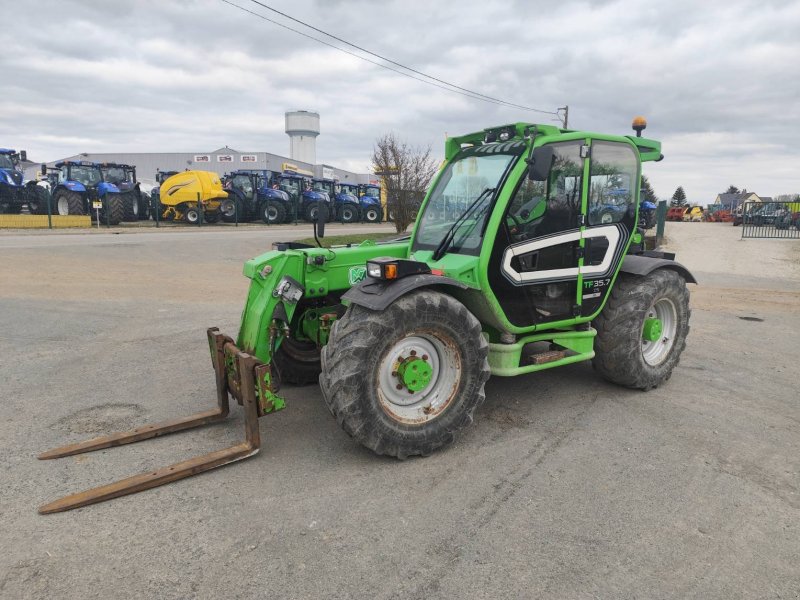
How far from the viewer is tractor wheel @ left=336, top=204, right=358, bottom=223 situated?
35.6 metres

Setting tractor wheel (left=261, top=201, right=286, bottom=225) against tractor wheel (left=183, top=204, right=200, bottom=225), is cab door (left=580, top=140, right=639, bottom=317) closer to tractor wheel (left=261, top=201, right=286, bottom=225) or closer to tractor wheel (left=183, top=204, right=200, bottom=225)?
tractor wheel (left=183, top=204, right=200, bottom=225)

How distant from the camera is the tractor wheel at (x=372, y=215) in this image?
36.8 m

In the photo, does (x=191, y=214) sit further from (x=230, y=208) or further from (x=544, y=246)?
(x=544, y=246)

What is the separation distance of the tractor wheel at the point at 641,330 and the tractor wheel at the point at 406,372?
5.56 ft

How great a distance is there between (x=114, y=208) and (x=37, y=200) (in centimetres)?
335

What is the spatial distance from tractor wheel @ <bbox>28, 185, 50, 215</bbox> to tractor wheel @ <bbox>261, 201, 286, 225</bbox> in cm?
1003

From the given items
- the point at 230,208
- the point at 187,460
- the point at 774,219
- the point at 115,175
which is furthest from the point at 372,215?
the point at 187,460

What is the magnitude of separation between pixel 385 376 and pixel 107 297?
765 cm

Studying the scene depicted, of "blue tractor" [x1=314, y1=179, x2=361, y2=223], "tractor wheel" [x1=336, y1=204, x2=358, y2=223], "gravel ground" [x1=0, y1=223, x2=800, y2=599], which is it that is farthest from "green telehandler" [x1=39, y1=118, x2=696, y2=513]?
"tractor wheel" [x1=336, y1=204, x2=358, y2=223]

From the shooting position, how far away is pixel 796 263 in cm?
1652

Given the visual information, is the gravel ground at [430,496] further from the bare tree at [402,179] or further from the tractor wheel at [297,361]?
the bare tree at [402,179]

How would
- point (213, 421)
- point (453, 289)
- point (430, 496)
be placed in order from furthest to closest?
point (213, 421) → point (453, 289) → point (430, 496)

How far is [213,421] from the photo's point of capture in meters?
4.36

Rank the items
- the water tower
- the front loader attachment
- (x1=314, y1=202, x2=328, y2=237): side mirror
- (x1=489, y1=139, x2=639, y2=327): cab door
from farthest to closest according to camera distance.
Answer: the water tower < (x1=314, y1=202, x2=328, y2=237): side mirror < (x1=489, y1=139, x2=639, y2=327): cab door < the front loader attachment
